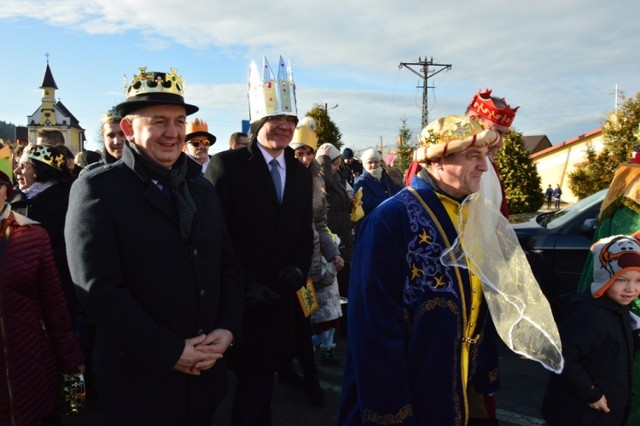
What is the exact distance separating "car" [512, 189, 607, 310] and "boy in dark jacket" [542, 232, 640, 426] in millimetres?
2737

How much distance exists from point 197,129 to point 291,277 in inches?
123

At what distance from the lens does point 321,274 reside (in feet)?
14.5

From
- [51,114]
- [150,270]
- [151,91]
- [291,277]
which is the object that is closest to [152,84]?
[151,91]

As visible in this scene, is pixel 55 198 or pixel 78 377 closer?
pixel 78 377

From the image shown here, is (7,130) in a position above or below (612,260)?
above

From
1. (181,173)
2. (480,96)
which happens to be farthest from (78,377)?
(480,96)

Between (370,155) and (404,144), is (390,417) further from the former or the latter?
(404,144)

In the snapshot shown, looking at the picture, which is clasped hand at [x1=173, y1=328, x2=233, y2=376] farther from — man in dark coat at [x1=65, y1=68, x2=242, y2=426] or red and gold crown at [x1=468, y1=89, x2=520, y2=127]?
red and gold crown at [x1=468, y1=89, x2=520, y2=127]

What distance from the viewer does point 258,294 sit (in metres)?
2.95

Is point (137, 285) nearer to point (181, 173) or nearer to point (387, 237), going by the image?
point (181, 173)

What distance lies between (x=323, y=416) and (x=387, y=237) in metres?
2.34

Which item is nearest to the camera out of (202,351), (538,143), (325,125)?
(202,351)

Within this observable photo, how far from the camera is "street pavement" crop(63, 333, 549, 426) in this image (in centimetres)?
388

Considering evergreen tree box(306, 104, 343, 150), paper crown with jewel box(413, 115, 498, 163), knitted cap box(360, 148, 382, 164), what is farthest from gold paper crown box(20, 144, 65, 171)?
evergreen tree box(306, 104, 343, 150)
